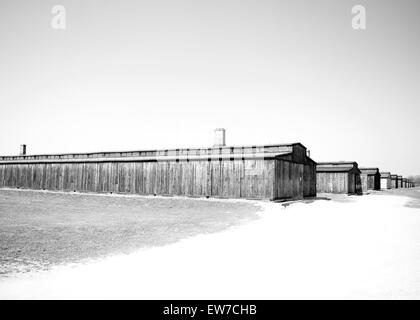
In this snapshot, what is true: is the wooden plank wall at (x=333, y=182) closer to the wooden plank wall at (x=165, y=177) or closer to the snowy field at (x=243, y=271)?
Answer: the wooden plank wall at (x=165, y=177)

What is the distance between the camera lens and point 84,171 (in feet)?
103

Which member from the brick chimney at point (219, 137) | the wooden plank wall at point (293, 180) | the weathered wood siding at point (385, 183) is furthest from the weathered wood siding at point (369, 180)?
the brick chimney at point (219, 137)

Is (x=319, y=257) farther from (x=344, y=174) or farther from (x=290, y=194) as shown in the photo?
(x=344, y=174)

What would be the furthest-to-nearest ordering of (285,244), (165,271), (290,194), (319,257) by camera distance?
(290,194) < (285,244) < (319,257) < (165,271)

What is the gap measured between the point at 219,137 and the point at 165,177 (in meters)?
7.44

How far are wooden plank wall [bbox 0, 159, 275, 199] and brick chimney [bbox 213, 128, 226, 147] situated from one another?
19.8 feet

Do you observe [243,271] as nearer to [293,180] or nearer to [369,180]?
[293,180]

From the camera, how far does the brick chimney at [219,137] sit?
97.8ft

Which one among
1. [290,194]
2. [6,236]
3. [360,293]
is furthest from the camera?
[290,194]

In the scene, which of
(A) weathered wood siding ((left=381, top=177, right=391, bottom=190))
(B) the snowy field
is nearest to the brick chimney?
(B) the snowy field
